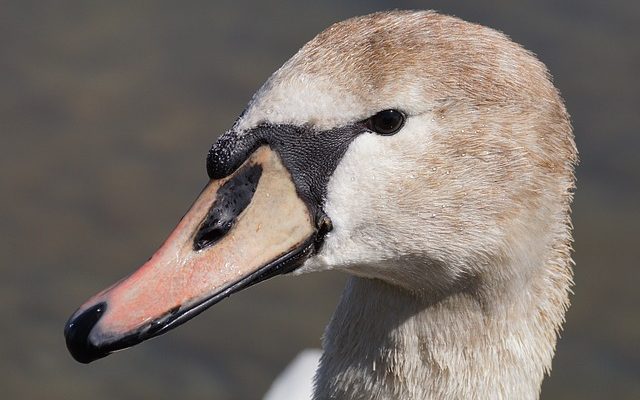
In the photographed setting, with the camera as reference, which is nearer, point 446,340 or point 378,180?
point 378,180

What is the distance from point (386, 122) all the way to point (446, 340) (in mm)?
756

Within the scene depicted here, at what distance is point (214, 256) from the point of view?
327 cm

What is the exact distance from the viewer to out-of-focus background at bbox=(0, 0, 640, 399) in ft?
22.4

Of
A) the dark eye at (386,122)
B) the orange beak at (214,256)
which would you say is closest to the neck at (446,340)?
the orange beak at (214,256)

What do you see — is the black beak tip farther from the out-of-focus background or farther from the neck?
the out-of-focus background

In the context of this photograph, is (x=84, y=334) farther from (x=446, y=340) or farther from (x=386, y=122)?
(x=446, y=340)

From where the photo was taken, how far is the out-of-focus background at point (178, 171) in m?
6.82

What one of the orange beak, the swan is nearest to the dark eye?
the swan

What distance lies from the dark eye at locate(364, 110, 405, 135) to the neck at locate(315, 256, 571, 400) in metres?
0.57

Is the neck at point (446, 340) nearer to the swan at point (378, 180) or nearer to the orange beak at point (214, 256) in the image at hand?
the swan at point (378, 180)

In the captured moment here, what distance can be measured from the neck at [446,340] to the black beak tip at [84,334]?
84cm

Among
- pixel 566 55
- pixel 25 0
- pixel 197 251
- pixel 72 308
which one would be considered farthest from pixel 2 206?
pixel 197 251

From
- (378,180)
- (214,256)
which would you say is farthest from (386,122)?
(214,256)

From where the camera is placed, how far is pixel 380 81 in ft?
10.7
